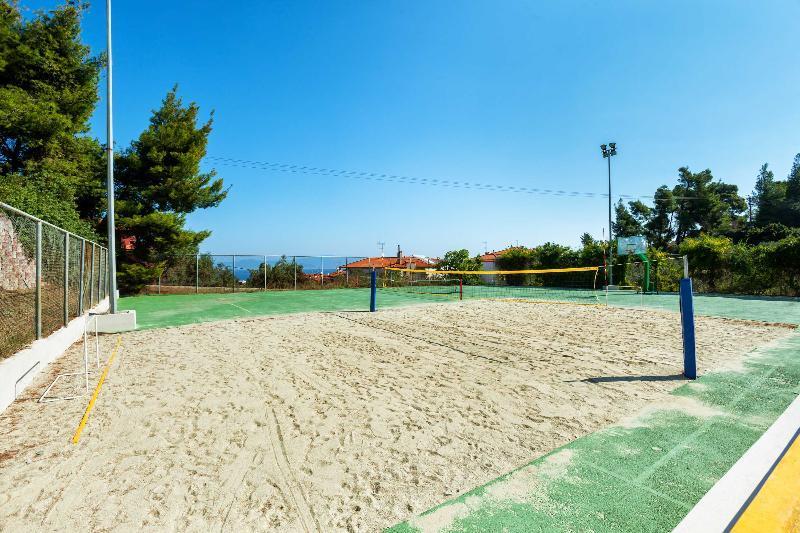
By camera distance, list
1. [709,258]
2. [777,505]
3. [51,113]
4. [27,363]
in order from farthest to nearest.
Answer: [709,258]
[51,113]
[27,363]
[777,505]

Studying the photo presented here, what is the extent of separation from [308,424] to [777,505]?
368 centimetres

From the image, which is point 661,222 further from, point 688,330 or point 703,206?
point 688,330

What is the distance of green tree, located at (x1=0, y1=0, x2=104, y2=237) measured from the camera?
49.6 feet

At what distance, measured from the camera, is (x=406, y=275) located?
2947cm

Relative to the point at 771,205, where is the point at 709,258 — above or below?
below

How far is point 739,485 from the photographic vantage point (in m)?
2.52

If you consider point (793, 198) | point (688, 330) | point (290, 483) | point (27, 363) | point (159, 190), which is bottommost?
point (290, 483)

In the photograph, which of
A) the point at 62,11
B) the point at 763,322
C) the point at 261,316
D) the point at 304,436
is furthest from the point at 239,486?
the point at 62,11

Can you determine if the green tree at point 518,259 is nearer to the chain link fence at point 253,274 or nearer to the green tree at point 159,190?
the chain link fence at point 253,274

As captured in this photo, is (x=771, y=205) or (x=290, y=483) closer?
(x=290, y=483)

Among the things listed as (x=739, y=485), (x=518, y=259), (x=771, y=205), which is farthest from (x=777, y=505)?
(x=771, y=205)

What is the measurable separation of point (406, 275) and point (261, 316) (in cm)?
1860

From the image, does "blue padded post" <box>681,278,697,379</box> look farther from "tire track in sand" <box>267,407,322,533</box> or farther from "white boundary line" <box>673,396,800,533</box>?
"tire track in sand" <box>267,407,322,533</box>

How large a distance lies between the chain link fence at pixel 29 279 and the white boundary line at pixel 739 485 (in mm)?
6825
